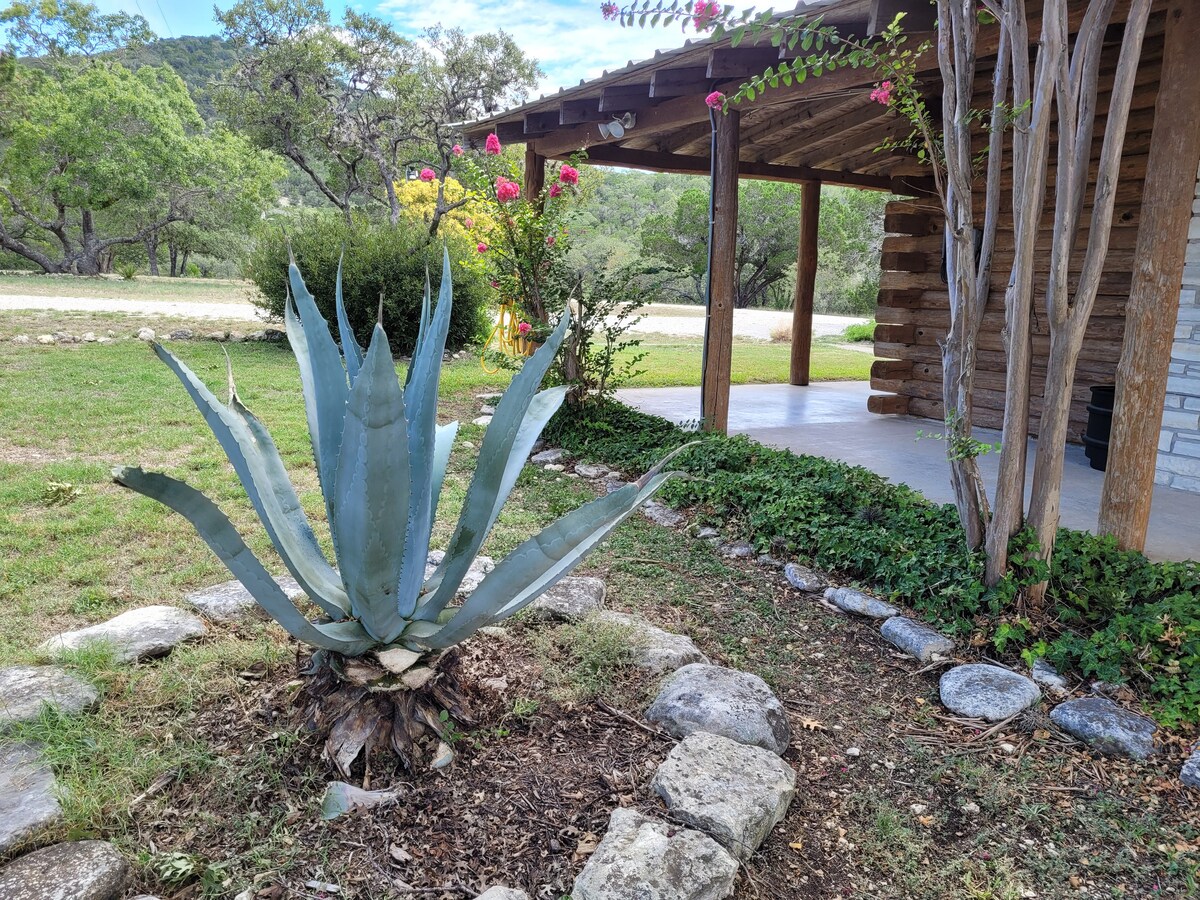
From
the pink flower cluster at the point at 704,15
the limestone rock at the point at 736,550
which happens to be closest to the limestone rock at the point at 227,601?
the limestone rock at the point at 736,550

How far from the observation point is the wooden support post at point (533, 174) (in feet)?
22.8

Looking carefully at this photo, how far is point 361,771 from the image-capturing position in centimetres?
179

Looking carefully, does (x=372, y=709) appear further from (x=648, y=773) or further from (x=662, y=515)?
(x=662, y=515)

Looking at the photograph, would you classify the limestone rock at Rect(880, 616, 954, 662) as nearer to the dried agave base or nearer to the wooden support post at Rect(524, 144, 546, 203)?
the dried agave base

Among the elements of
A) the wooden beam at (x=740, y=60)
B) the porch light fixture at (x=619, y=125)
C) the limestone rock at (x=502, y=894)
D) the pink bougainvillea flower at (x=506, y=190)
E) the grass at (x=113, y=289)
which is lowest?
the limestone rock at (x=502, y=894)

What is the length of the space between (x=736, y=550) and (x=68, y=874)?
283 centimetres

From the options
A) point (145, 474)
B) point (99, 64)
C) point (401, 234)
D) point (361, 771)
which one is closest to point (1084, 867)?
point (361, 771)

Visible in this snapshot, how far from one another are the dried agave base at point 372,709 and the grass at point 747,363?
221 inches

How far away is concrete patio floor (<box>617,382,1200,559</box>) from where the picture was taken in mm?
3775

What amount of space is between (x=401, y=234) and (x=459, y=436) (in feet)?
17.9

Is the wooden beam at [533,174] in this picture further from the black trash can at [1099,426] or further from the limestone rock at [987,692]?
the limestone rock at [987,692]

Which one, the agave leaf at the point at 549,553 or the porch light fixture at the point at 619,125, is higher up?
the porch light fixture at the point at 619,125

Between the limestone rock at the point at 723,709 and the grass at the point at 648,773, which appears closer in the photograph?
the grass at the point at 648,773

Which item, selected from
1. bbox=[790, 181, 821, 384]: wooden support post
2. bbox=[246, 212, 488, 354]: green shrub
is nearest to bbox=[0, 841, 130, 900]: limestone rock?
bbox=[790, 181, 821, 384]: wooden support post
